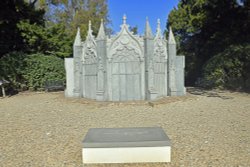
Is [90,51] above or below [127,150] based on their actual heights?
above

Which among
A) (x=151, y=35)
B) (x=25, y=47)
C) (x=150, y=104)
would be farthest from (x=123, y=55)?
(x=25, y=47)

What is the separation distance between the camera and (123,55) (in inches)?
519

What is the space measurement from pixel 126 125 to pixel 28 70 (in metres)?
12.9

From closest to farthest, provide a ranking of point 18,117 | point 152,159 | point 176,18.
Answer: point 152,159 < point 18,117 < point 176,18

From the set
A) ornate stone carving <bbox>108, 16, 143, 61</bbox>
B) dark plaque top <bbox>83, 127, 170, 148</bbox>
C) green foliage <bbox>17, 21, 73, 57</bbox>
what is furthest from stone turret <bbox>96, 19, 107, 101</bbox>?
green foliage <bbox>17, 21, 73, 57</bbox>

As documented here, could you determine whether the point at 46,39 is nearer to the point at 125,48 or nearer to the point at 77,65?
the point at 77,65

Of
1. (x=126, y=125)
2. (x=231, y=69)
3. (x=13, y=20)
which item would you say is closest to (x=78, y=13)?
(x=13, y=20)

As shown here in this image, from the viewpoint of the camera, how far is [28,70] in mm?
18969

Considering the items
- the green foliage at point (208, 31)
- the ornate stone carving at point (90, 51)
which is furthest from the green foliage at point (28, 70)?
the green foliage at point (208, 31)

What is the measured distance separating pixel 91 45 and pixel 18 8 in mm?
10103

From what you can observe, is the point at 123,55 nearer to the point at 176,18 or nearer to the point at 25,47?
the point at 25,47

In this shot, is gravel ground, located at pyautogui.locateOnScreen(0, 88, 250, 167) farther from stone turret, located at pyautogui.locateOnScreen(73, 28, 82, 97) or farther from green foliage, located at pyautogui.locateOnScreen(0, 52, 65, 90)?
green foliage, located at pyautogui.locateOnScreen(0, 52, 65, 90)

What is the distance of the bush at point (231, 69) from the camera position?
18.6 meters

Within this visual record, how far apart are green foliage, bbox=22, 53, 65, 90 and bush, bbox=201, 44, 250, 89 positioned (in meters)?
11.0
